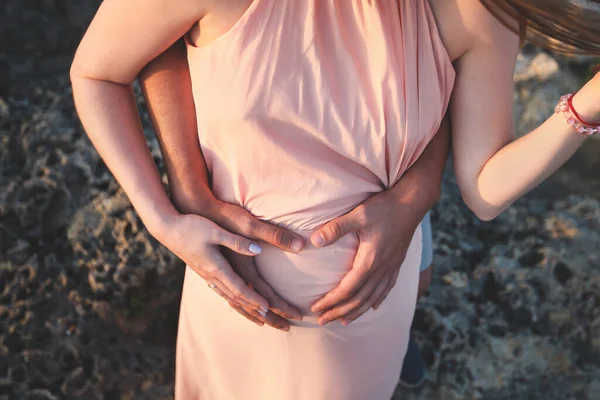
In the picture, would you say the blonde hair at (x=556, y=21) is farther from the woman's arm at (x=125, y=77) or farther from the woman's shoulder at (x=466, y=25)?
the woman's arm at (x=125, y=77)

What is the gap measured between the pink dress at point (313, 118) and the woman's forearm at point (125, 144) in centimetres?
12

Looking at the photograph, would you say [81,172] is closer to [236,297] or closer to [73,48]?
[73,48]

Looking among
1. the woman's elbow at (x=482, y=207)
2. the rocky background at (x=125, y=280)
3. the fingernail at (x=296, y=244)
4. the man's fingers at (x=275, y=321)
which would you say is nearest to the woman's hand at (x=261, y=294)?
the man's fingers at (x=275, y=321)

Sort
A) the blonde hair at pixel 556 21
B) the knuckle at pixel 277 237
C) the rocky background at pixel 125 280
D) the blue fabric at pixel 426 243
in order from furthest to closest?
the rocky background at pixel 125 280 → the blue fabric at pixel 426 243 → the knuckle at pixel 277 237 → the blonde hair at pixel 556 21

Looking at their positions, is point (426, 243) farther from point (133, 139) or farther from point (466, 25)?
point (133, 139)

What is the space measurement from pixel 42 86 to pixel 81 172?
398 mm

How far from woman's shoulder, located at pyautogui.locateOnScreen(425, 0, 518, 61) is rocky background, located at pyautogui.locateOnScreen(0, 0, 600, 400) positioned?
48.4 inches

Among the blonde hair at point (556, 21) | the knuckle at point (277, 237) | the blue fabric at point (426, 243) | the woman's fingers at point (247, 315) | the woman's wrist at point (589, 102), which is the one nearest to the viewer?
the blonde hair at point (556, 21)

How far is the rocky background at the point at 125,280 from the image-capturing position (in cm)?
187

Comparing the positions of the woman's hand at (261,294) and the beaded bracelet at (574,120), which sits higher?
the beaded bracelet at (574,120)

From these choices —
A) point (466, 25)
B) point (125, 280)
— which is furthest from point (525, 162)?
point (125, 280)

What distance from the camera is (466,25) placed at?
97cm

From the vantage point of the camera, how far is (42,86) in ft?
6.91

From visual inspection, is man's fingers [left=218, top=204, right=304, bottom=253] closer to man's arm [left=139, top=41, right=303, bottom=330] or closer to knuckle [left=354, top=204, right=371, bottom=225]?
man's arm [left=139, top=41, right=303, bottom=330]
